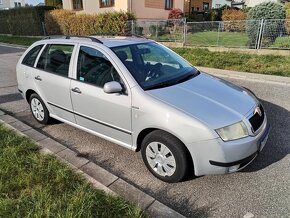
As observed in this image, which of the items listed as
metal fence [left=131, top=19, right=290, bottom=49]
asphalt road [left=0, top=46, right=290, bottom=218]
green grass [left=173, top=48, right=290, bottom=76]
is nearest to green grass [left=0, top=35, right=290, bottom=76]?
green grass [left=173, top=48, right=290, bottom=76]

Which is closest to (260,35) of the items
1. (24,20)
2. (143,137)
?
(143,137)

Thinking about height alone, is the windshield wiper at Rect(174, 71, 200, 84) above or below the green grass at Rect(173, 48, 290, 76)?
above

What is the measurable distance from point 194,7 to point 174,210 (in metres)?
33.4

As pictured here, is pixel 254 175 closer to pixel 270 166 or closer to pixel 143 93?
pixel 270 166

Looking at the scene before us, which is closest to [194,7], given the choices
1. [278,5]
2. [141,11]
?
[141,11]

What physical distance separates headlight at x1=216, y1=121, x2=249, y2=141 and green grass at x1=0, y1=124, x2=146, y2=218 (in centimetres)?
110

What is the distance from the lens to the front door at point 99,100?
3326 millimetres

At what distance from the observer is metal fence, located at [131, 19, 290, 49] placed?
10117 millimetres

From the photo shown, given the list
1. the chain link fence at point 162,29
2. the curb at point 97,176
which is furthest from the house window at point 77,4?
the curb at point 97,176

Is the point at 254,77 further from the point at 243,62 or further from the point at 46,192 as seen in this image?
the point at 46,192

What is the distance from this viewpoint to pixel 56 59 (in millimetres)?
4258

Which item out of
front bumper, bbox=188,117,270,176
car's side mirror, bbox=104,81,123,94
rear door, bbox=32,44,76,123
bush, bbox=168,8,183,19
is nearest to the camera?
front bumper, bbox=188,117,270,176

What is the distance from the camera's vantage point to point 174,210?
2.66 metres

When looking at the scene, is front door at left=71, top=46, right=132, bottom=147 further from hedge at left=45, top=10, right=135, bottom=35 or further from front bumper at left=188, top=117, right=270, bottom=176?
hedge at left=45, top=10, right=135, bottom=35
